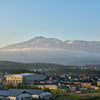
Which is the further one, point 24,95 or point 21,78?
point 21,78

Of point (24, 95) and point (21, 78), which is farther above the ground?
point (21, 78)

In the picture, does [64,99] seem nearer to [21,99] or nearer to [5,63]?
[21,99]

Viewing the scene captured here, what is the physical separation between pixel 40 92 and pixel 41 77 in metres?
36.8

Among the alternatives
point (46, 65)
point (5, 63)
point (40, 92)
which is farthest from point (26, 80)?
point (46, 65)

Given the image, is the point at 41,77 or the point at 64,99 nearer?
the point at 64,99

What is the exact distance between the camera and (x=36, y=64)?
135625mm

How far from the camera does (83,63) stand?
144875mm

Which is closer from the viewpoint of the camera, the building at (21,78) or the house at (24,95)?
the house at (24,95)

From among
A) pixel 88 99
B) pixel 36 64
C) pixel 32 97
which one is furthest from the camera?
pixel 36 64

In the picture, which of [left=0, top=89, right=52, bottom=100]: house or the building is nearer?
[left=0, top=89, right=52, bottom=100]: house

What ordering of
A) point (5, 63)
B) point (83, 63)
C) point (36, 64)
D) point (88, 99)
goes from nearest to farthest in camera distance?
point (88, 99) < point (5, 63) < point (36, 64) < point (83, 63)

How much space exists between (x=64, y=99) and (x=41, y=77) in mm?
37125

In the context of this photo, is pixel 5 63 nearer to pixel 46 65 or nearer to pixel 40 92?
pixel 46 65

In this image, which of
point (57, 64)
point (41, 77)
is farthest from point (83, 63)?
point (41, 77)
